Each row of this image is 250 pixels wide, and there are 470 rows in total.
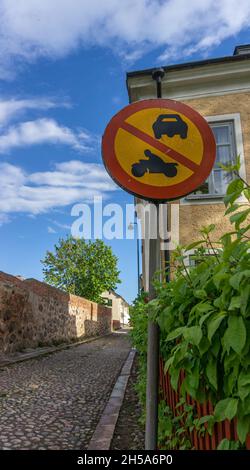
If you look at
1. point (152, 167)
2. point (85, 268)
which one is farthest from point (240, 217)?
point (85, 268)

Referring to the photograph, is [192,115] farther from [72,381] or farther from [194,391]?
[72,381]

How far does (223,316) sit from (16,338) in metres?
11.6

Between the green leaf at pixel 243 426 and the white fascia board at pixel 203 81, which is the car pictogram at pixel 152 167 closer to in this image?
the green leaf at pixel 243 426

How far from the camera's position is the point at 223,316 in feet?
3.67

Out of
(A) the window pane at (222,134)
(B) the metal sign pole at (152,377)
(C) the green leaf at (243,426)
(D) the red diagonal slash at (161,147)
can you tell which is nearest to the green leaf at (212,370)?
(C) the green leaf at (243,426)

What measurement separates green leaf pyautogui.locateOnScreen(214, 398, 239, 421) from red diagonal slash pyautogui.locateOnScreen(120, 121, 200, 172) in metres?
→ 1.12

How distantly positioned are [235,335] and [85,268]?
133 ft

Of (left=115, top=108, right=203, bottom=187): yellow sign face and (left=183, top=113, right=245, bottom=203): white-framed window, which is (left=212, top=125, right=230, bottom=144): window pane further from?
(left=115, top=108, right=203, bottom=187): yellow sign face

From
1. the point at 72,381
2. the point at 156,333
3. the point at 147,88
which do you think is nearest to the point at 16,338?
the point at 72,381

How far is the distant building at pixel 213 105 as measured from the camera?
9.78 meters

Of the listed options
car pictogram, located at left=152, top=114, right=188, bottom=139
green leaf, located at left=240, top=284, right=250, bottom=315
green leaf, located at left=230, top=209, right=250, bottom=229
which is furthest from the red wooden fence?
car pictogram, located at left=152, top=114, right=188, bottom=139

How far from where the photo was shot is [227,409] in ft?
3.67

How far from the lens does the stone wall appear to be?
37.3 ft

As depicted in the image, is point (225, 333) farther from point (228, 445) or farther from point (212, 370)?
point (228, 445)
